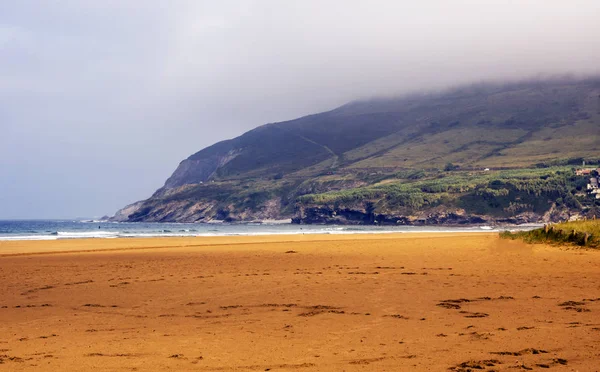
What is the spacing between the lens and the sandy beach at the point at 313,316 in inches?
352

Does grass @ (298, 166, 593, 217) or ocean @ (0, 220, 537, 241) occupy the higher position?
grass @ (298, 166, 593, 217)

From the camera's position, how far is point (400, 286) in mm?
16609

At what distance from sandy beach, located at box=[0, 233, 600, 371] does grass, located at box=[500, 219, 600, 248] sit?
172cm

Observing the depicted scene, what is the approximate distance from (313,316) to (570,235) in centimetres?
1822

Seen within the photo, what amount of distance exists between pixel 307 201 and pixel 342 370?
142693 mm

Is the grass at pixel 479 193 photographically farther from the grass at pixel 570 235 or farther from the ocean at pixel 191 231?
the grass at pixel 570 235

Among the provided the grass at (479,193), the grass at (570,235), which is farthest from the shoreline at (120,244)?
the grass at (479,193)

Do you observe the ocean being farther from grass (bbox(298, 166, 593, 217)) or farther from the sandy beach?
the sandy beach

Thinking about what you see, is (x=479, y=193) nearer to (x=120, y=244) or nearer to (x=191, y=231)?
(x=191, y=231)

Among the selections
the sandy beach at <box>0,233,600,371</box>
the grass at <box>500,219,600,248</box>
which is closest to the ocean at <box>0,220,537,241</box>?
the grass at <box>500,219,600,248</box>

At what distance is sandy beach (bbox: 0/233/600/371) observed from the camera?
8953 mm

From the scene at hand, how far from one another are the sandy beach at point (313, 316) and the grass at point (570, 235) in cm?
172

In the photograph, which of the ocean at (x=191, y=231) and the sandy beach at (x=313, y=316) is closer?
the sandy beach at (x=313, y=316)

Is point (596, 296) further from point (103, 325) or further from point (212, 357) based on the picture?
point (103, 325)
